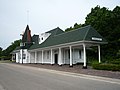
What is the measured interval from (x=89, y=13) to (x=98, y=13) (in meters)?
4.45

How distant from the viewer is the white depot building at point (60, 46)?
90.6 feet

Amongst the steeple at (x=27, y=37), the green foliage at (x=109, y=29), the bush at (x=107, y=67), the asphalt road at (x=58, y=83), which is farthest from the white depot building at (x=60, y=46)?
the asphalt road at (x=58, y=83)

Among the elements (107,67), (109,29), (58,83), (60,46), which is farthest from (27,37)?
(58,83)

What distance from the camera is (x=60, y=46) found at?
31641 millimetres

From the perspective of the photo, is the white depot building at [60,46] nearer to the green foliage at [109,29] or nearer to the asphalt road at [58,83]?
the green foliage at [109,29]

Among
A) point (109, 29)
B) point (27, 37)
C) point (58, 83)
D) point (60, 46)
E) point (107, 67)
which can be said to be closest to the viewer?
point (58, 83)

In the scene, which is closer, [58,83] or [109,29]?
[58,83]

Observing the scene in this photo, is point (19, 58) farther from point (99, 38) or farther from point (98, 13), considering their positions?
point (99, 38)

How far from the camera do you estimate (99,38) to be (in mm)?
27953

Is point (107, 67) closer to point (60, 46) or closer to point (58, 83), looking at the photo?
point (60, 46)

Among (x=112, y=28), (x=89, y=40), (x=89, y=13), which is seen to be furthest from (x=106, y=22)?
(x=89, y=40)

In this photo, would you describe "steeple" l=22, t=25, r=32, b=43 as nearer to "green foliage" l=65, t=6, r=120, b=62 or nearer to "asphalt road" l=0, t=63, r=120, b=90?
"green foliage" l=65, t=6, r=120, b=62

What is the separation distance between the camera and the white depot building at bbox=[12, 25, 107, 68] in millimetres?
27625

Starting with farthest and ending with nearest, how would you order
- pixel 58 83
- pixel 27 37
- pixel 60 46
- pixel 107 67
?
pixel 27 37
pixel 60 46
pixel 107 67
pixel 58 83
